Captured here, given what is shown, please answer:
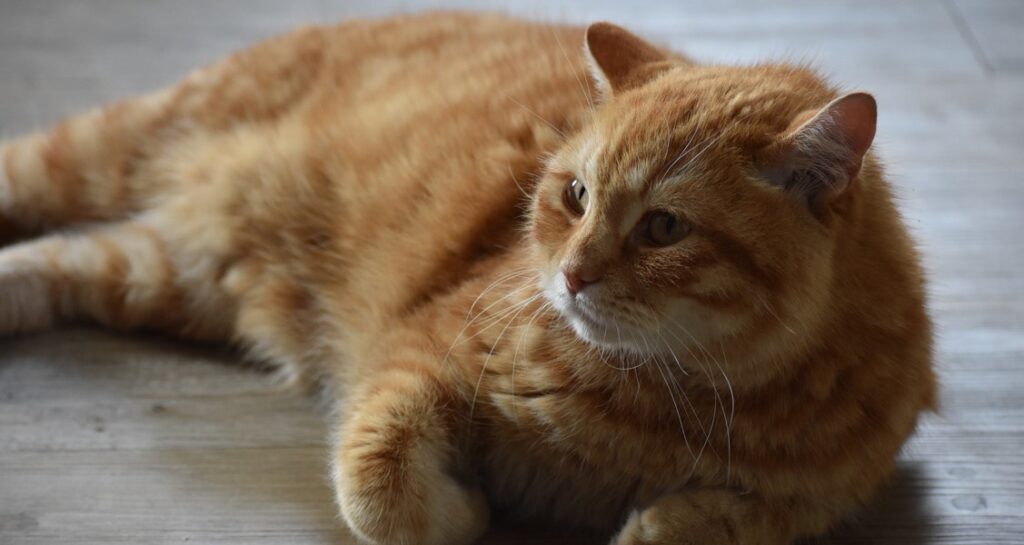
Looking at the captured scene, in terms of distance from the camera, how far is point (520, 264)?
5.66 feet

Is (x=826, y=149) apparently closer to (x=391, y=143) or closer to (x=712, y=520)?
(x=712, y=520)

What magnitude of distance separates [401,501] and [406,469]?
0.05 meters

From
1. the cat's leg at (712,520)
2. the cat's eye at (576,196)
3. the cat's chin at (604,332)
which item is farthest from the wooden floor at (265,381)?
the cat's eye at (576,196)

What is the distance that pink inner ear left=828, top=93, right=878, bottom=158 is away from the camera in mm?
1328

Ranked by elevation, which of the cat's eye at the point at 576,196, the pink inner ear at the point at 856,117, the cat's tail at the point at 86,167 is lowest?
the cat's tail at the point at 86,167

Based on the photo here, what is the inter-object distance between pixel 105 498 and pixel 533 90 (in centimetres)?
100

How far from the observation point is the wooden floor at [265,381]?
1805mm

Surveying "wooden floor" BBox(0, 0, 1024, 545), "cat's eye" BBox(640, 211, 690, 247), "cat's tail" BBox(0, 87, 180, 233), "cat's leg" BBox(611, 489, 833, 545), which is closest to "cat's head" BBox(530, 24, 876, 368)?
"cat's eye" BBox(640, 211, 690, 247)

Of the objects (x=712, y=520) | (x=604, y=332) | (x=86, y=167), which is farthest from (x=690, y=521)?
(x=86, y=167)

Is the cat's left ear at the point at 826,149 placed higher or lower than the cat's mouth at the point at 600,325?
higher

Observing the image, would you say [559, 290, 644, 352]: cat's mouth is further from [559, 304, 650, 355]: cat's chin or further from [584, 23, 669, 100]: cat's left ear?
[584, 23, 669, 100]: cat's left ear

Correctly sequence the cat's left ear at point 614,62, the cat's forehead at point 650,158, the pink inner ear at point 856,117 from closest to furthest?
the pink inner ear at point 856,117 < the cat's forehead at point 650,158 < the cat's left ear at point 614,62

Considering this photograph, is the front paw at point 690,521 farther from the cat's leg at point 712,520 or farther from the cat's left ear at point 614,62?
the cat's left ear at point 614,62

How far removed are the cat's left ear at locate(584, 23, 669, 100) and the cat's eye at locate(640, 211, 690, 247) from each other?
27cm
